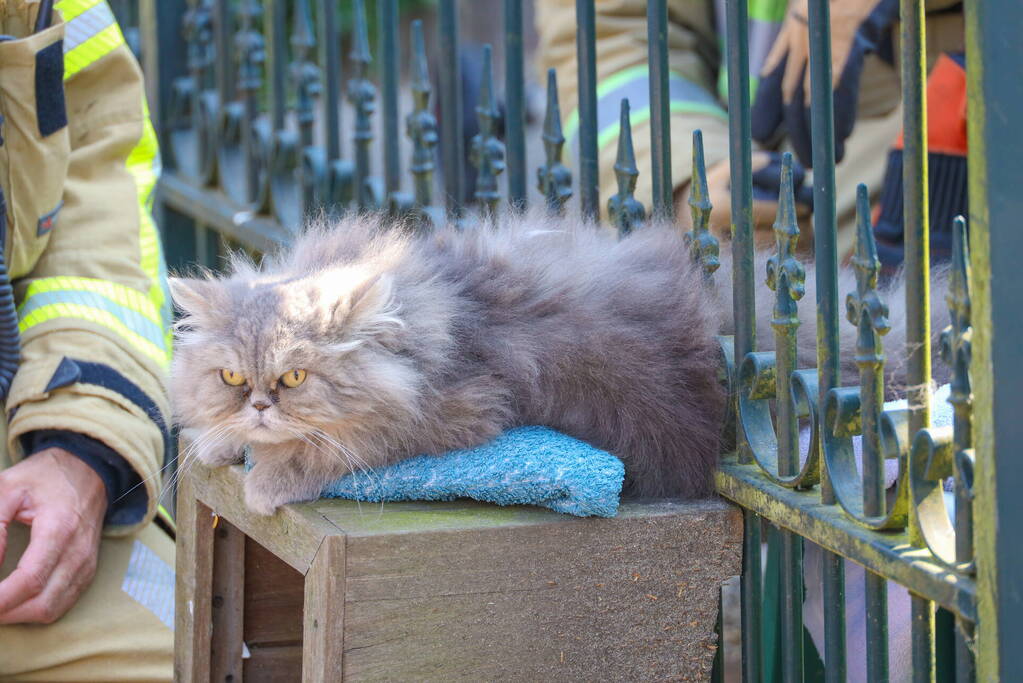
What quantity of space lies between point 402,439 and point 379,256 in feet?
1.05

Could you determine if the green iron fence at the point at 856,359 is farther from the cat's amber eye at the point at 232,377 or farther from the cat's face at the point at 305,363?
the cat's amber eye at the point at 232,377

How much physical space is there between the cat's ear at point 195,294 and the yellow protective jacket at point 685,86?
3.31 ft

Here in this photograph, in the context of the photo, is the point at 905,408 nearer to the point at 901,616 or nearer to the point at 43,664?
the point at 901,616

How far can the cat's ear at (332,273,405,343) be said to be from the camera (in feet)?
5.36

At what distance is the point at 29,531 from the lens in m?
2.10

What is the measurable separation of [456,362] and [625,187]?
1.55 ft

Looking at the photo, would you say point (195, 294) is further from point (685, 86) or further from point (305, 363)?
point (685, 86)

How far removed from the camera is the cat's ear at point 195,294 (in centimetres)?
176

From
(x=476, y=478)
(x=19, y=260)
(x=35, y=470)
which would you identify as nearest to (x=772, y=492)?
(x=476, y=478)

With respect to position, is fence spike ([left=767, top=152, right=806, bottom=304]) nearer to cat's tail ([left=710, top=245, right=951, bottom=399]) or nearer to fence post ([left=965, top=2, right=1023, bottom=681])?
cat's tail ([left=710, top=245, right=951, bottom=399])

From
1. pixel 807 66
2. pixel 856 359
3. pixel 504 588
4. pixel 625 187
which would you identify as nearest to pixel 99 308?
pixel 625 187

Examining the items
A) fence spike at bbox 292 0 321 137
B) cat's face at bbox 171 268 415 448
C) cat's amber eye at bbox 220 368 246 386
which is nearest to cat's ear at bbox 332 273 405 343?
cat's face at bbox 171 268 415 448

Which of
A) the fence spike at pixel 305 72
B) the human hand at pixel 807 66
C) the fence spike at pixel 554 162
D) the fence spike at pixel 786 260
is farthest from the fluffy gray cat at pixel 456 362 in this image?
the fence spike at pixel 305 72

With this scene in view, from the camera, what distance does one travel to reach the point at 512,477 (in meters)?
1.51
